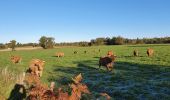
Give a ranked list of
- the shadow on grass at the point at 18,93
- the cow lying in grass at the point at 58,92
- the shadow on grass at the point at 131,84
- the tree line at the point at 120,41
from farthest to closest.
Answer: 1. the tree line at the point at 120,41
2. the shadow on grass at the point at 131,84
3. the shadow on grass at the point at 18,93
4. the cow lying in grass at the point at 58,92

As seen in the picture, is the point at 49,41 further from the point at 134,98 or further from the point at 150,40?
the point at 134,98

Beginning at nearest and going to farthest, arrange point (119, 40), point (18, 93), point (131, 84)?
point (18, 93)
point (131, 84)
point (119, 40)

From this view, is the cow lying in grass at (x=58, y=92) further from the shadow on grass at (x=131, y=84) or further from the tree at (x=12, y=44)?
the tree at (x=12, y=44)

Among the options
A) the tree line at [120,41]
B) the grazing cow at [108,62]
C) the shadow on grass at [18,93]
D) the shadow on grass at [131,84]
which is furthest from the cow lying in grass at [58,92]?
the tree line at [120,41]

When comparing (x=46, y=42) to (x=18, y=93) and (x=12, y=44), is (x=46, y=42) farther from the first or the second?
(x=18, y=93)

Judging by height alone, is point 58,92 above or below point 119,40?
below

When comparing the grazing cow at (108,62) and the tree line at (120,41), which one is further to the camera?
the tree line at (120,41)

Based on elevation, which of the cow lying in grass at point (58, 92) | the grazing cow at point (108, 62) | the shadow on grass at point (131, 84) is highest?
the cow lying in grass at point (58, 92)

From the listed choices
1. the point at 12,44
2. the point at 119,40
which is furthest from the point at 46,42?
the point at 119,40

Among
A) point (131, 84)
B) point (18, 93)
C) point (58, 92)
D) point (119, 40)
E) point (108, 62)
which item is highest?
point (119, 40)

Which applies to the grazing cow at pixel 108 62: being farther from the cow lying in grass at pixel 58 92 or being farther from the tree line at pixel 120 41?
the tree line at pixel 120 41

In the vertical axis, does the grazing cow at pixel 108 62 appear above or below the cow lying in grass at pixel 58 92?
below

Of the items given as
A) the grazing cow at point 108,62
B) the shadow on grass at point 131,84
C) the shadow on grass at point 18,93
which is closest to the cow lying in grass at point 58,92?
the shadow on grass at point 18,93

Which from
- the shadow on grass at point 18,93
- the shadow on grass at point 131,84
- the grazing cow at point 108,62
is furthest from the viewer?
the grazing cow at point 108,62
